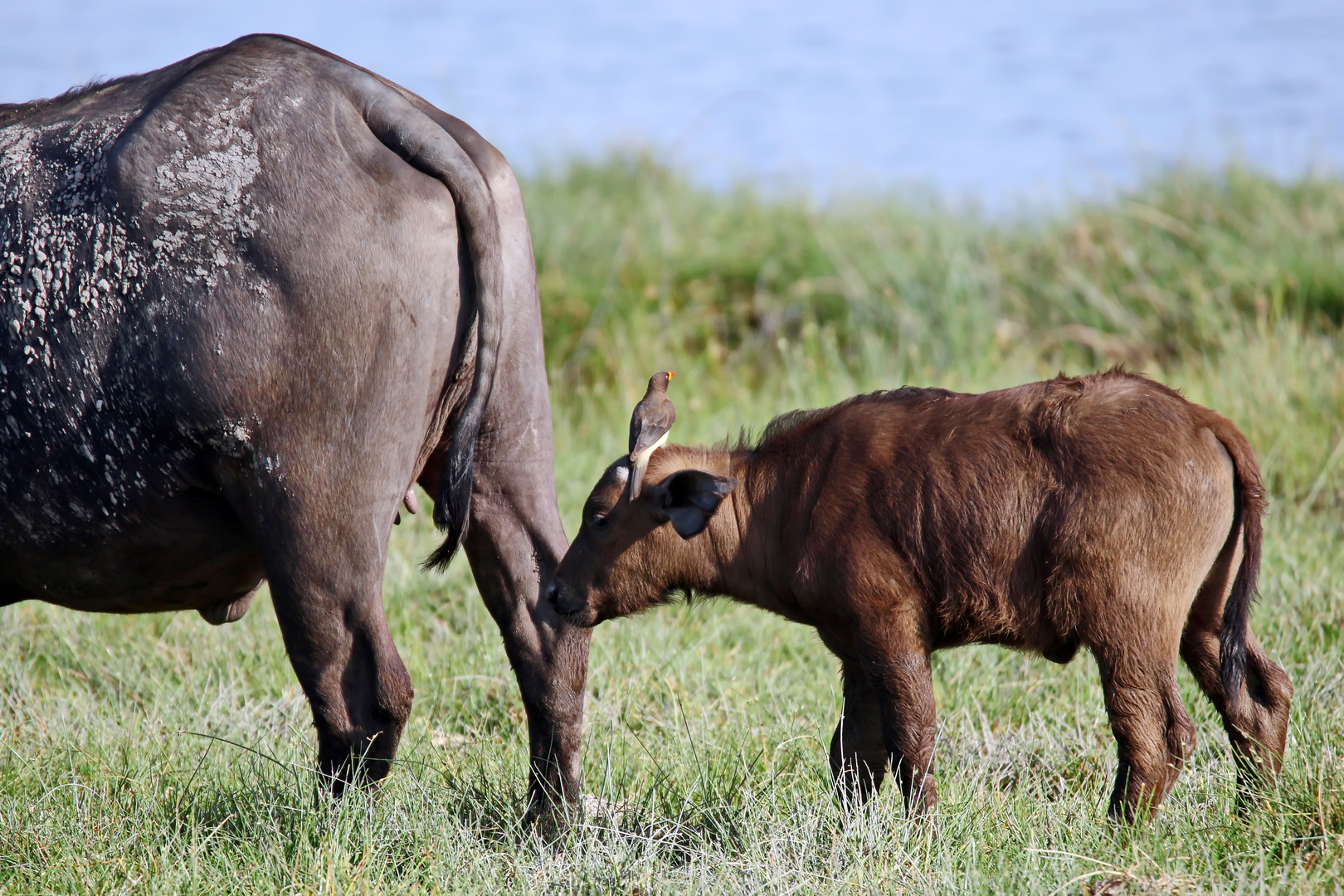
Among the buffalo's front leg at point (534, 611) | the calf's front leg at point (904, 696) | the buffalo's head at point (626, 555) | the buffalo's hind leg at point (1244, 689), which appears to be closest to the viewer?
the calf's front leg at point (904, 696)

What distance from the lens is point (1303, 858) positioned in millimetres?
3051

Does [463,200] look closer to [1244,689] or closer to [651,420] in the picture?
[651,420]

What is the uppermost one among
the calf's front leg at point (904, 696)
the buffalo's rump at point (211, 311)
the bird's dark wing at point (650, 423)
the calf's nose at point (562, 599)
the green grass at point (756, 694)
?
the buffalo's rump at point (211, 311)

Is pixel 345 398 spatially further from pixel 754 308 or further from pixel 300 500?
pixel 754 308

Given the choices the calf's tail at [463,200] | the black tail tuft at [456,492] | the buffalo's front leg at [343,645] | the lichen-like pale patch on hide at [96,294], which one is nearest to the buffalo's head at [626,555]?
the black tail tuft at [456,492]

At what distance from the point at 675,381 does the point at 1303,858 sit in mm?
5524

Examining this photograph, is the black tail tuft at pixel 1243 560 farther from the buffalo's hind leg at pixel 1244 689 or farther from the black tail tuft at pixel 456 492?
the black tail tuft at pixel 456 492

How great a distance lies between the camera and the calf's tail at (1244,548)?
10.5ft

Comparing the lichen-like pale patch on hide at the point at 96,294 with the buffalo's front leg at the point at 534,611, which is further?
the buffalo's front leg at the point at 534,611

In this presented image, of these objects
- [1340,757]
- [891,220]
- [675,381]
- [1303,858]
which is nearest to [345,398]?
[1303,858]

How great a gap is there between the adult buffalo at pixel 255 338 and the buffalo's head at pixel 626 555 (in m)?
0.36

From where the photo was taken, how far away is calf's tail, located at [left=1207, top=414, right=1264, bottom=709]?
319 cm

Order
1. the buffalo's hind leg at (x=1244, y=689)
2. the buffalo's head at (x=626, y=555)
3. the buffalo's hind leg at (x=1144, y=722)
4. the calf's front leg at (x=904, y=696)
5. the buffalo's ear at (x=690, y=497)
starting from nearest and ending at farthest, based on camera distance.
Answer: the buffalo's hind leg at (x=1144, y=722) < the calf's front leg at (x=904, y=696) < the buffalo's ear at (x=690, y=497) < the buffalo's hind leg at (x=1244, y=689) < the buffalo's head at (x=626, y=555)

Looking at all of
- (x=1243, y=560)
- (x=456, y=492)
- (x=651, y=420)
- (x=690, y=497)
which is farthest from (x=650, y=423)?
(x=1243, y=560)
